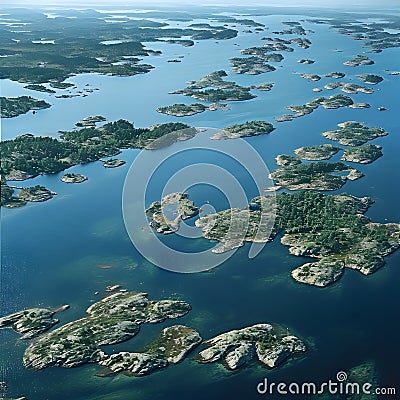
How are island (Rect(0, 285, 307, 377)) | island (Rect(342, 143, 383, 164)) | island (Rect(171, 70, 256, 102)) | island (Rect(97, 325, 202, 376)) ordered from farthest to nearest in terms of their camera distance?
island (Rect(171, 70, 256, 102))
island (Rect(342, 143, 383, 164))
island (Rect(0, 285, 307, 377))
island (Rect(97, 325, 202, 376))

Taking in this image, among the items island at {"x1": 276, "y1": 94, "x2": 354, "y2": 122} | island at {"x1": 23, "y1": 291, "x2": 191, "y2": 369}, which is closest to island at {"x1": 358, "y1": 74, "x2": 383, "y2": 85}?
island at {"x1": 276, "y1": 94, "x2": 354, "y2": 122}

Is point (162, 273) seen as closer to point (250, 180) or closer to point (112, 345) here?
point (112, 345)

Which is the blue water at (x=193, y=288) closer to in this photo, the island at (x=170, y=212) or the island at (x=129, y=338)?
the island at (x=129, y=338)

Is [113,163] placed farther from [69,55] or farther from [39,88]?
[69,55]

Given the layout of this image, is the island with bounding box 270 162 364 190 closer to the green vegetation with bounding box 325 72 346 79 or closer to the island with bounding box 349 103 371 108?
the island with bounding box 349 103 371 108

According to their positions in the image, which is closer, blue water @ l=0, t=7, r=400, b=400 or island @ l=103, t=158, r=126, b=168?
blue water @ l=0, t=7, r=400, b=400

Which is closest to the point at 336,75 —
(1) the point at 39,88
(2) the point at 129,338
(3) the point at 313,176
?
(3) the point at 313,176
